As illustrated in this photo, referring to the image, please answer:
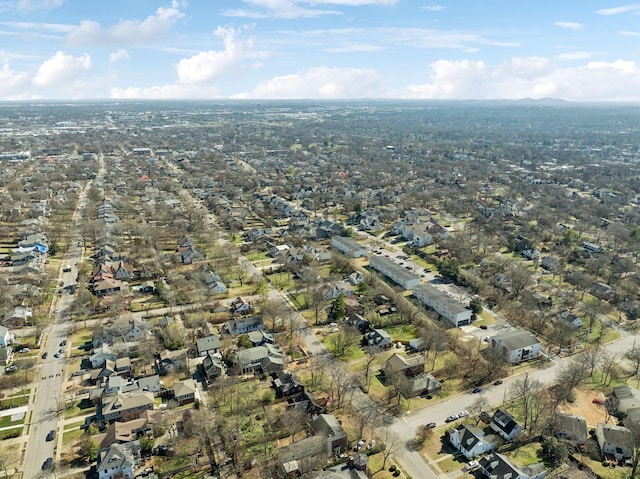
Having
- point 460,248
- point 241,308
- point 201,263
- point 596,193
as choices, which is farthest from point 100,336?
point 596,193

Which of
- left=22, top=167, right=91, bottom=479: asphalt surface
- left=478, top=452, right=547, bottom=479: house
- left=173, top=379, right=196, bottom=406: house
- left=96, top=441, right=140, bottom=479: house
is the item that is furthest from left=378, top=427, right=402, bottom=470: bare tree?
left=22, top=167, right=91, bottom=479: asphalt surface

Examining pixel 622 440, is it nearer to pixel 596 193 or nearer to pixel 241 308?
pixel 241 308

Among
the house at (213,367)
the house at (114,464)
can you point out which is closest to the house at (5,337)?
the house at (213,367)

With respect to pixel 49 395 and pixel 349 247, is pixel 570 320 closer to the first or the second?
pixel 349 247

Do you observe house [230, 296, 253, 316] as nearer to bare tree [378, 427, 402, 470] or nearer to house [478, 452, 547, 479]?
bare tree [378, 427, 402, 470]

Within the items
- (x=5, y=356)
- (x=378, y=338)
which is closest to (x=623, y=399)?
(x=378, y=338)

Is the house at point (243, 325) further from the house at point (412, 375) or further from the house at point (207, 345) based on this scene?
the house at point (412, 375)

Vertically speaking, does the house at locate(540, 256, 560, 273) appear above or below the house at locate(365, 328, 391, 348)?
above
